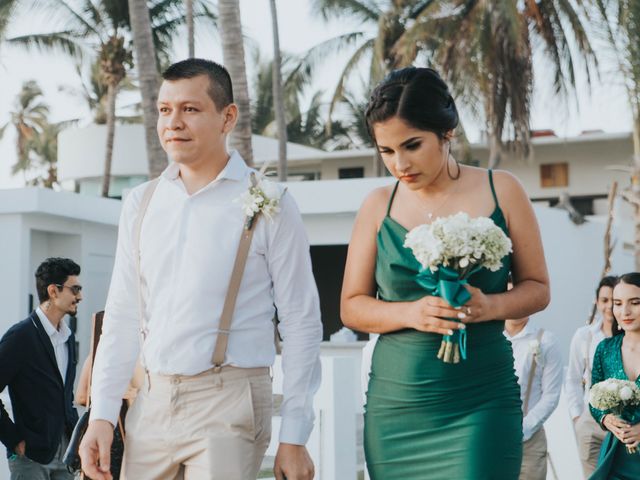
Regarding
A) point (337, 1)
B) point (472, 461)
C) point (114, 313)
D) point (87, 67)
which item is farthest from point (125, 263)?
point (87, 67)

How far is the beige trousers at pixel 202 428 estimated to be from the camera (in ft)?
12.5

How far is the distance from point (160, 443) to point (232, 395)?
30 centimetres

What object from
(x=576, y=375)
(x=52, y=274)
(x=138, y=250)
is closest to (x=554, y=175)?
(x=576, y=375)

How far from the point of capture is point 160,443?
387cm

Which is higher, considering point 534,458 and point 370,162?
point 370,162

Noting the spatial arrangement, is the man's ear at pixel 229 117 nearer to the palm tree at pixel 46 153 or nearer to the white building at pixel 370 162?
the white building at pixel 370 162

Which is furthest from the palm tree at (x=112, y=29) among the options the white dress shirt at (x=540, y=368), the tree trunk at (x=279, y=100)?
the white dress shirt at (x=540, y=368)

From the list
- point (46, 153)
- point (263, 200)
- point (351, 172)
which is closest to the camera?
point (263, 200)

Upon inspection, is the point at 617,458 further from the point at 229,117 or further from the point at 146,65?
the point at 146,65

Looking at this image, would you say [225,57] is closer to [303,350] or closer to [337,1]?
[303,350]

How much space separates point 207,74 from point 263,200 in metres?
0.53

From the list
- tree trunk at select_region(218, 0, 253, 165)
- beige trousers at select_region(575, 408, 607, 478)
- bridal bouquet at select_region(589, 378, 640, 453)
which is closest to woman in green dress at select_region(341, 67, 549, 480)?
bridal bouquet at select_region(589, 378, 640, 453)

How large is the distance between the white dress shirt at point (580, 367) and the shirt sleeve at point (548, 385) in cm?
64

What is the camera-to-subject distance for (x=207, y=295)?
154 inches
